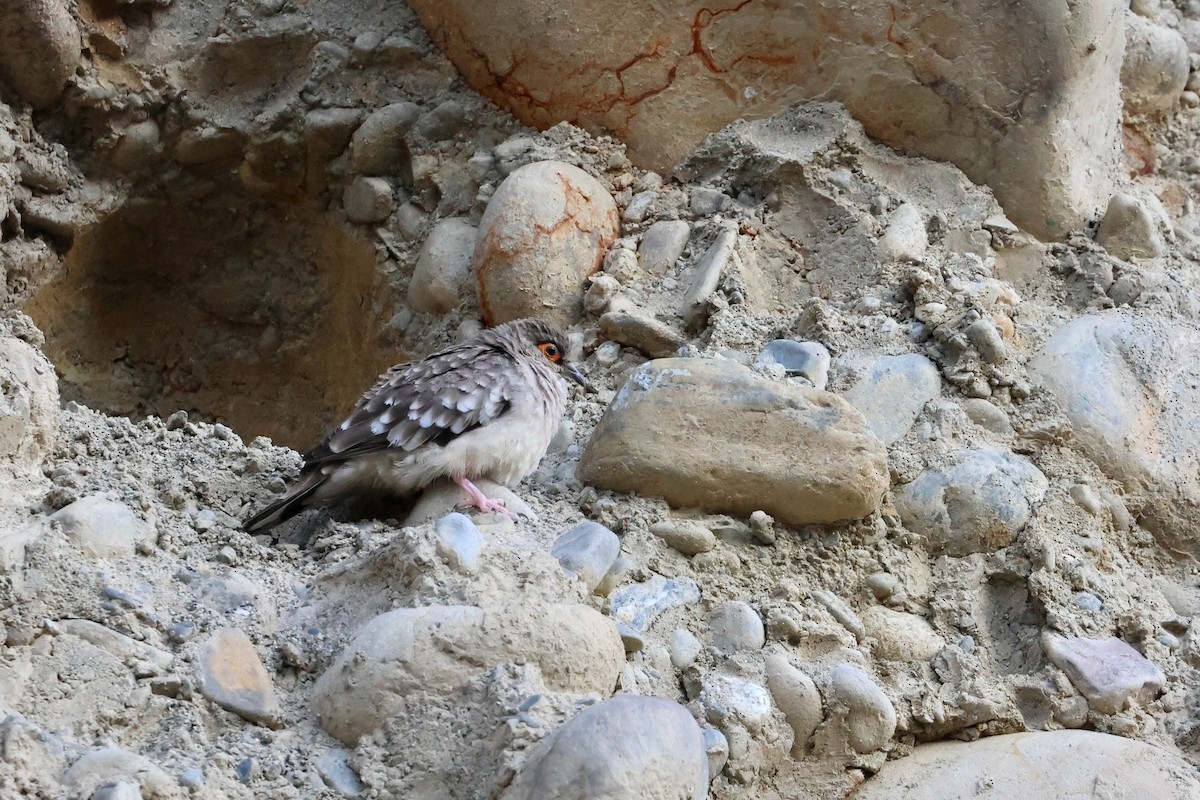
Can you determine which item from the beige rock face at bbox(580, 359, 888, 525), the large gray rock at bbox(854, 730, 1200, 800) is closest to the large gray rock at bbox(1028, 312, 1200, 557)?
the beige rock face at bbox(580, 359, 888, 525)

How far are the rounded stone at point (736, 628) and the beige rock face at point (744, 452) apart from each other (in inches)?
17.1

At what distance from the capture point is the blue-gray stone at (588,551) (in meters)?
3.78

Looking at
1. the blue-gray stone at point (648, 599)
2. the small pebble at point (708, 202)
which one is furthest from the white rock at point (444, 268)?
the blue-gray stone at point (648, 599)

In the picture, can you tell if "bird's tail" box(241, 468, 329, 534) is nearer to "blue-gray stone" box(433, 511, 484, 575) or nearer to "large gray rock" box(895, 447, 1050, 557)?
"blue-gray stone" box(433, 511, 484, 575)

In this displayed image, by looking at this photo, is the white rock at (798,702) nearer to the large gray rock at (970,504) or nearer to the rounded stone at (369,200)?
the large gray rock at (970,504)

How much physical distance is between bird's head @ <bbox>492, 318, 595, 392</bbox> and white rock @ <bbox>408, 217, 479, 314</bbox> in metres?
0.78

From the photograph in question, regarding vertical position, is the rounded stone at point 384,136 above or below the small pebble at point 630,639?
above

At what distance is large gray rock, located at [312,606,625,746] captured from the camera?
3146 millimetres

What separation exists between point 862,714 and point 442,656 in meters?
1.20

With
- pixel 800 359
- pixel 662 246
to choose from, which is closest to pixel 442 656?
pixel 800 359

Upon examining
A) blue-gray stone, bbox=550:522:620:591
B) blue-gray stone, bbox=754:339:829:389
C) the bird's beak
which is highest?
blue-gray stone, bbox=754:339:829:389

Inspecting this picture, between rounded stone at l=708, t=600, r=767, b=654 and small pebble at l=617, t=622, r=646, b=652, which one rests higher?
small pebble at l=617, t=622, r=646, b=652

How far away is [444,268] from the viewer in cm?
566

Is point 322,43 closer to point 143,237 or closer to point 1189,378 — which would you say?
point 143,237
